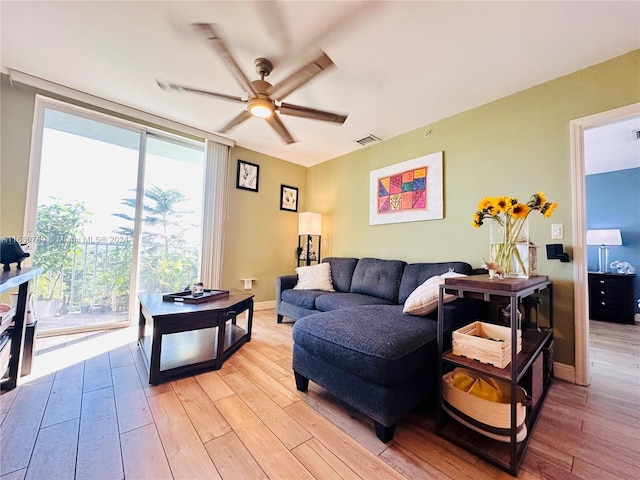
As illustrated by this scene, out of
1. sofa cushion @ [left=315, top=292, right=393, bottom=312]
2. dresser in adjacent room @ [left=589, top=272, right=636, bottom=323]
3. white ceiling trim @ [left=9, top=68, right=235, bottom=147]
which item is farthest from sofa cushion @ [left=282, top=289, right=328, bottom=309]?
dresser in adjacent room @ [left=589, top=272, right=636, bottom=323]

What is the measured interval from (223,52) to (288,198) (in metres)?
2.85

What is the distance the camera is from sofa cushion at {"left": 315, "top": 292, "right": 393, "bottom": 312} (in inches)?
103

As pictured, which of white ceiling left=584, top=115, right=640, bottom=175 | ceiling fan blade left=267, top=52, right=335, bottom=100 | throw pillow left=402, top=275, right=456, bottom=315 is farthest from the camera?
white ceiling left=584, top=115, right=640, bottom=175

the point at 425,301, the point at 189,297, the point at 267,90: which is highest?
the point at 267,90

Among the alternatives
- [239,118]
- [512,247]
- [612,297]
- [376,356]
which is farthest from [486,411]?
[612,297]

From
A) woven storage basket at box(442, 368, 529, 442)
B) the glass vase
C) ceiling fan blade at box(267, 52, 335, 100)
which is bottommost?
woven storage basket at box(442, 368, 529, 442)

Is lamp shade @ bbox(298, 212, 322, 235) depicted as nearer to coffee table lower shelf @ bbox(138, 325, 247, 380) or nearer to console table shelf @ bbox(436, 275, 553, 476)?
coffee table lower shelf @ bbox(138, 325, 247, 380)

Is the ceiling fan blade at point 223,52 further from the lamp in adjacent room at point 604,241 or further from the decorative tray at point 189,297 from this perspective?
the lamp in adjacent room at point 604,241

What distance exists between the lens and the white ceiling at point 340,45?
1614 mm

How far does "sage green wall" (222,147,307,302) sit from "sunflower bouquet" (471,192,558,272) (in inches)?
124

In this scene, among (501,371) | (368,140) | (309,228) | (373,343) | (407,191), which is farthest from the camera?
(309,228)

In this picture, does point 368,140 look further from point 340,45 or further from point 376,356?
point 376,356

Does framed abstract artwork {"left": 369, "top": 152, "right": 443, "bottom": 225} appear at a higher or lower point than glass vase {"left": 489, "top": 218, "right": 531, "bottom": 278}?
higher

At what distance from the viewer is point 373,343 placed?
4.27 ft
